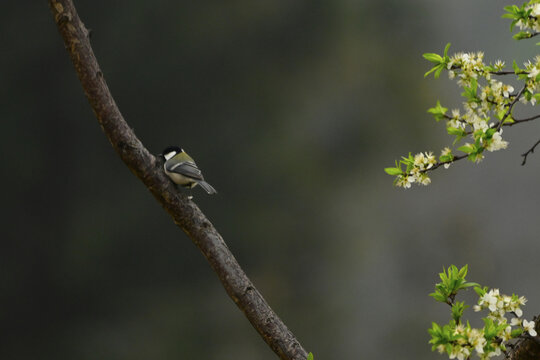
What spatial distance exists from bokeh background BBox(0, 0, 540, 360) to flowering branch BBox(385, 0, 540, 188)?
242 centimetres

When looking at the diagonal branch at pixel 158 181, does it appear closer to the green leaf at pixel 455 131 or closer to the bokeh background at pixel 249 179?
the green leaf at pixel 455 131

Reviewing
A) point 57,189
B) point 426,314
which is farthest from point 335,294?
point 57,189

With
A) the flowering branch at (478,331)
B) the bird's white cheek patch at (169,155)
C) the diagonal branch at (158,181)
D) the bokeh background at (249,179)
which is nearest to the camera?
the flowering branch at (478,331)

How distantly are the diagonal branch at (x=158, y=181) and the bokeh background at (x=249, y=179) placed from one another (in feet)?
6.07

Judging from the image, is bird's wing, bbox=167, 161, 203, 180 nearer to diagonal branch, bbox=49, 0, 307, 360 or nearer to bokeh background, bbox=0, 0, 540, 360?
diagonal branch, bbox=49, 0, 307, 360

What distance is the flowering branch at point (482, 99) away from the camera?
115 centimetres

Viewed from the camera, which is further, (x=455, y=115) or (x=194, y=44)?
(x=194, y=44)

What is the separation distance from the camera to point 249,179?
3676 millimetres

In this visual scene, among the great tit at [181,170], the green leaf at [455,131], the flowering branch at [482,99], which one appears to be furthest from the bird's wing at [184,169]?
the green leaf at [455,131]

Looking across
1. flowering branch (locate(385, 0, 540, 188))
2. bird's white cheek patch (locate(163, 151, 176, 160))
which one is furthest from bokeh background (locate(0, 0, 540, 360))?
flowering branch (locate(385, 0, 540, 188))

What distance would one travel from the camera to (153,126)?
3.61m

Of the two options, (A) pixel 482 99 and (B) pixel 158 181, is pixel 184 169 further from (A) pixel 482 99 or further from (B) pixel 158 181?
(A) pixel 482 99

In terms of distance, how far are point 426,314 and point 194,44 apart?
214cm

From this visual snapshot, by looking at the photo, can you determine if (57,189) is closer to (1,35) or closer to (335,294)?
(1,35)
